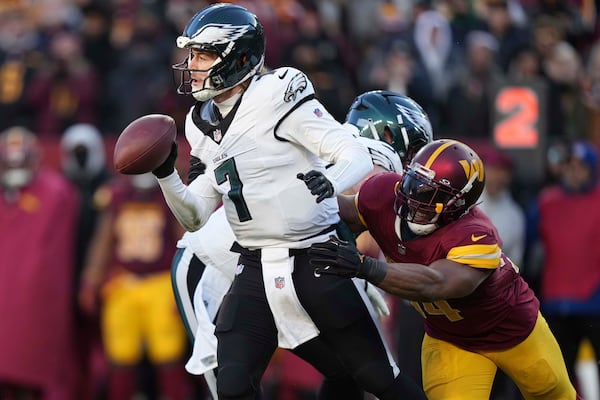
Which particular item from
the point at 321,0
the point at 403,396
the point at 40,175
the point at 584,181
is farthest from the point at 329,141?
the point at 321,0

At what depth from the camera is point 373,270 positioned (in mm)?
5016

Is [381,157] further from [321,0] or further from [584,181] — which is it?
[321,0]

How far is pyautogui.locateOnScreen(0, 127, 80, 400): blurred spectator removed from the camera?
9227 mm

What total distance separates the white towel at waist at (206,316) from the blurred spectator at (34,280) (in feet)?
10.5

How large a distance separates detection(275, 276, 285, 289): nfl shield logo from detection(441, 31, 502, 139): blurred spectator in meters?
4.45

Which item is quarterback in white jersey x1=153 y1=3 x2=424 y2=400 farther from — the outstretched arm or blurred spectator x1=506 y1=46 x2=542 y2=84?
blurred spectator x1=506 y1=46 x2=542 y2=84

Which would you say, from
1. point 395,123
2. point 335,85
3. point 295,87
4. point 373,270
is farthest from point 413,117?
point 335,85

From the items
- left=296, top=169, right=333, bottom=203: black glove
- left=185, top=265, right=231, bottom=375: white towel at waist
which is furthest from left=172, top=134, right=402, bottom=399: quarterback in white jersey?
left=296, top=169, right=333, bottom=203: black glove

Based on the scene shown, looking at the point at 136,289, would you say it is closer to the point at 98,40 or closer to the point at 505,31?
the point at 98,40

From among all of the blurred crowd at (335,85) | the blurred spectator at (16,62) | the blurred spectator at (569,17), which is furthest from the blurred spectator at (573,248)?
the blurred spectator at (16,62)

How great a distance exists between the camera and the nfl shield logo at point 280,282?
17.5ft

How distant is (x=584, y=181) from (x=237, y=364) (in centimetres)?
402

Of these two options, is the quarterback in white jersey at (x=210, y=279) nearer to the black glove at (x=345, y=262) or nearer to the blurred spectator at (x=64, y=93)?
the black glove at (x=345, y=262)

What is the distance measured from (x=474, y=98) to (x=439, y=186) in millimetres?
4759
